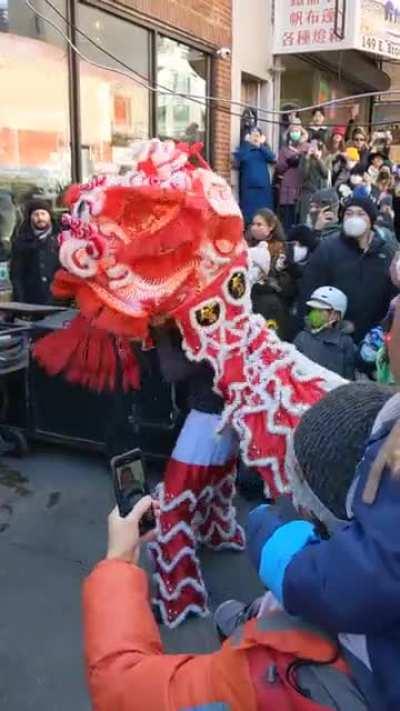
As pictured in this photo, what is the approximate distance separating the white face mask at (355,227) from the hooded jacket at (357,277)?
0.05m

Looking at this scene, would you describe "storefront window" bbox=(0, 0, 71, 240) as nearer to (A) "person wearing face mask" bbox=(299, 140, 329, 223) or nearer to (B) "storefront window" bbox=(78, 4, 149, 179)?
(B) "storefront window" bbox=(78, 4, 149, 179)

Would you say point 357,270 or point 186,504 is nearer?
point 186,504

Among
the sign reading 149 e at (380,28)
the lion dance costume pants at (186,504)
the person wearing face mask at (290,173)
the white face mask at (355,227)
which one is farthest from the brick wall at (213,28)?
the lion dance costume pants at (186,504)

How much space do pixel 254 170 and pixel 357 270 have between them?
18.9 feet

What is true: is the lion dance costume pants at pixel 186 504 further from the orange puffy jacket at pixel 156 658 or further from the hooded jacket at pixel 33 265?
the hooded jacket at pixel 33 265

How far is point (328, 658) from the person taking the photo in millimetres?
1048

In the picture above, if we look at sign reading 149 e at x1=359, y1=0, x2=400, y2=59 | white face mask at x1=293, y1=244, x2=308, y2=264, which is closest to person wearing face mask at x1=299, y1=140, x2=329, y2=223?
sign reading 149 e at x1=359, y1=0, x2=400, y2=59

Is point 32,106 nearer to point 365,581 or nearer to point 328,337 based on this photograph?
point 328,337

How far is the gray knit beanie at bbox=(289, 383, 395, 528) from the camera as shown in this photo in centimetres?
114

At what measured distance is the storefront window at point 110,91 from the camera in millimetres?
7527

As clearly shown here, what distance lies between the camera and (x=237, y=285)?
2840mm

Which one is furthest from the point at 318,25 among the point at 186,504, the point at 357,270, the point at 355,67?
the point at 186,504

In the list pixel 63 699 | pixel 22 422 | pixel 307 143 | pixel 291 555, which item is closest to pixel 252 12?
pixel 307 143

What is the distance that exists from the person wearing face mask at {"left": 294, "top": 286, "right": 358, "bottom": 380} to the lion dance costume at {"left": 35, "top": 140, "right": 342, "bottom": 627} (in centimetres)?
144
